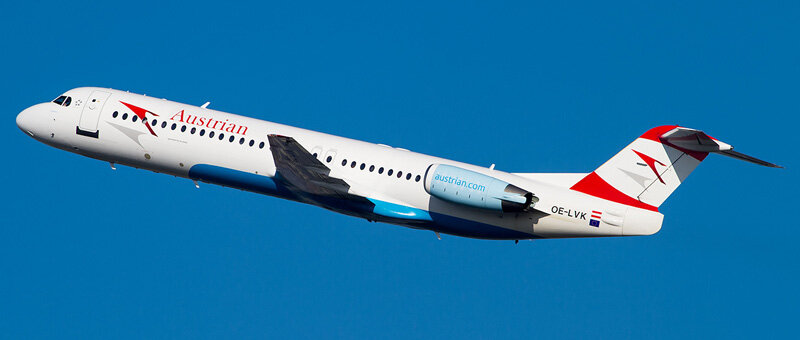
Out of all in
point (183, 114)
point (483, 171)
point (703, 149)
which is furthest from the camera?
point (183, 114)

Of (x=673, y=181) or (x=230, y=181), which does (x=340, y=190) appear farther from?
(x=673, y=181)

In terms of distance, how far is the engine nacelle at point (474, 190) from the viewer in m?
34.2

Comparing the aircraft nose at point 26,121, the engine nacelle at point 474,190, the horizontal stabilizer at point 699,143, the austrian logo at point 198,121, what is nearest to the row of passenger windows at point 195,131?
the austrian logo at point 198,121

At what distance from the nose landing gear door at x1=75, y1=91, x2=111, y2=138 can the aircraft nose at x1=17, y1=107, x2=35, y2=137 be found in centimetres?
197

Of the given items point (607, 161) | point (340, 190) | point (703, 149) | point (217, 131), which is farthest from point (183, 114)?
point (703, 149)

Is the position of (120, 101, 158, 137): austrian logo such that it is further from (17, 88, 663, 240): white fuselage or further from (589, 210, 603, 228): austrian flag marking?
(589, 210, 603, 228): austrian flag marking

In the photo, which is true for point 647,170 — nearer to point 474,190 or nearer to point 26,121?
point 474,190

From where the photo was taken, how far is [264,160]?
37.3m

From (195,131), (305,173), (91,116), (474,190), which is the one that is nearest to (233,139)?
(195,131)

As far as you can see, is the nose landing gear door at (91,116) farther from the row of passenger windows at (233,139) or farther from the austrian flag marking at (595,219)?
the austrian flag marking at (595,219)

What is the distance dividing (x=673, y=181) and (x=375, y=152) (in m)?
8.90

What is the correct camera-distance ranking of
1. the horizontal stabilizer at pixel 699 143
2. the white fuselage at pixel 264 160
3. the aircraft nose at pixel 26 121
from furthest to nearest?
the aircraft nose at pixel 26 121, the white fuselage at pixel 264 160, the horizontal stabilizer at pixel 699 143

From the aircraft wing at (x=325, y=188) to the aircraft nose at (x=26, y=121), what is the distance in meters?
9.44

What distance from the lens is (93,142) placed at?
1548 inches
